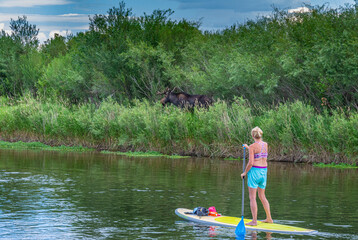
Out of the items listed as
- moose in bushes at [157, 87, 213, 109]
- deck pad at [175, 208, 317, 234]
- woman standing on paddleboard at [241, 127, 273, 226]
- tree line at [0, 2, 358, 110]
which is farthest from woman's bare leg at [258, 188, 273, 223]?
moose in bushes at [157, 87, 213, 109]

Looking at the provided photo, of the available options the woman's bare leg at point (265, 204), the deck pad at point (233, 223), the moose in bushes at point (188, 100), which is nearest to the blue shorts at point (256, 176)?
the woman's bare leg at point (265, 204)

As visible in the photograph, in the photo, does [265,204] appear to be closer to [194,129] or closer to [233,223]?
[233,223]

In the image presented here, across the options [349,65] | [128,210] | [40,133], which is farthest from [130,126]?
[128,210]

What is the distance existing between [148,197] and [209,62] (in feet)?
94.9

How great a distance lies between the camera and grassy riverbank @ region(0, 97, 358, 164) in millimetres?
29578

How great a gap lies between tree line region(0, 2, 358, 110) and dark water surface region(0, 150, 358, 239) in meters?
7.65

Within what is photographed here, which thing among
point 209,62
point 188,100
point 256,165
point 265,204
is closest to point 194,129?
A: point 188,100

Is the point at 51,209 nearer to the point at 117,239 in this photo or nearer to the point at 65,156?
the point at 117,239

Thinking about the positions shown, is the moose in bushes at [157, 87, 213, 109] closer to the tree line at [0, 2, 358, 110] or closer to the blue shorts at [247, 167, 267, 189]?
the tree line at [0, 2, 358, 110]

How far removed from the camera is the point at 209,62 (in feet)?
154

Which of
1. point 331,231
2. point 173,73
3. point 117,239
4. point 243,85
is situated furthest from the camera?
point 173,73

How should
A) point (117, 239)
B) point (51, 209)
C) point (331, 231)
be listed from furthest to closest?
point (51, 209) → point (331, 231) → point (117, 239)

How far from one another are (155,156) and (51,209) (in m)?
17.5

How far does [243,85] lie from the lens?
3947cm
